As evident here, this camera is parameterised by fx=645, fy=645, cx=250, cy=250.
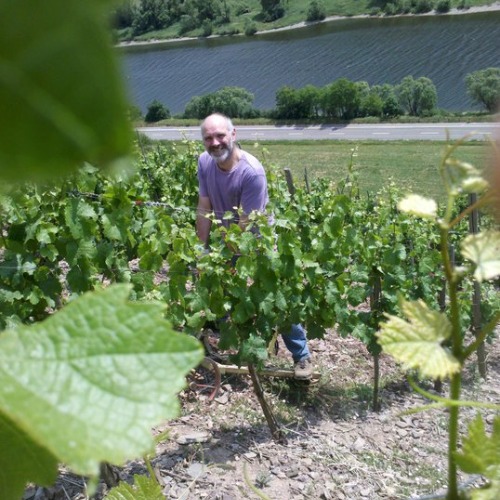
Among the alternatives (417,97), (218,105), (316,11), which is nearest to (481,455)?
(218,105)

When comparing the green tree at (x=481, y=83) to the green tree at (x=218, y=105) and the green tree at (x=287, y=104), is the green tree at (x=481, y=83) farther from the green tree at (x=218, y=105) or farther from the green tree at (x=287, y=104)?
the green tree at (x=218, y=105)

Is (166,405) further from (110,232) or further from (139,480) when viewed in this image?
(110,232)

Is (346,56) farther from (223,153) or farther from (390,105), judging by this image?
(223,153)

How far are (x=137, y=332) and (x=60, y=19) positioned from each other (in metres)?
0.12

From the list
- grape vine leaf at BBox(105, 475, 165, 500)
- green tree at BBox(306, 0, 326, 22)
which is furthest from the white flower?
green tree at BBox(306, 0, 326, 22)

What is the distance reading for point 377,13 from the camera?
96.0ft

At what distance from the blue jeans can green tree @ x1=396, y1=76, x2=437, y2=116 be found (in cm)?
1557

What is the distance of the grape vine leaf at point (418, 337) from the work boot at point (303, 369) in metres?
2.83

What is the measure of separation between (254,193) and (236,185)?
105mm

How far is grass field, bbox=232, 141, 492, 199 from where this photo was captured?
31.0 ft

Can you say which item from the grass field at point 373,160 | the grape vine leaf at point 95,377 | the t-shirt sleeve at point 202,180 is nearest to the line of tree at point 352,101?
the grass field at point 373,160

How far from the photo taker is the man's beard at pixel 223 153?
3143 mm

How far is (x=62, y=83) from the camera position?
0.27 feet

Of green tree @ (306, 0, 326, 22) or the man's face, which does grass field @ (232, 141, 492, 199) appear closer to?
the man's face
